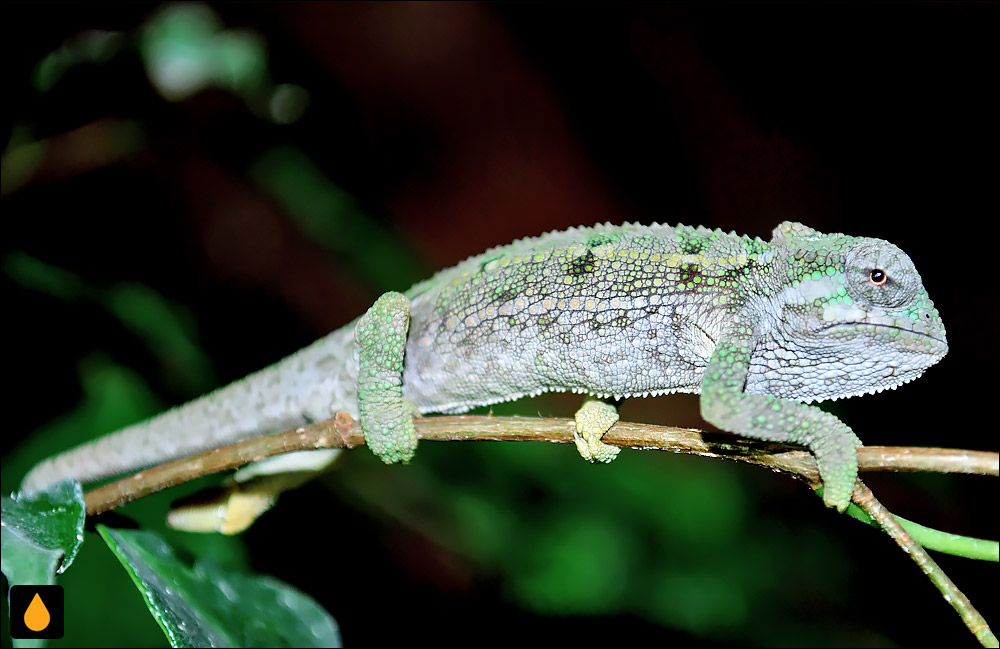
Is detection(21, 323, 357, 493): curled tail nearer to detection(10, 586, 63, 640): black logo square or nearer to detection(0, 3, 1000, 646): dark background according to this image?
detection(0, 3, 1000, 646): dark background

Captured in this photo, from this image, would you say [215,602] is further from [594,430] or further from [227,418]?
[594,430]

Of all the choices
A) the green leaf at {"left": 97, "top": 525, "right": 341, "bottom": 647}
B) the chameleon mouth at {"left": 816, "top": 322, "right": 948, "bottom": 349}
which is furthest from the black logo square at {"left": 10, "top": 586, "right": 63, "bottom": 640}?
the chameleon mouth at {"left": 816, "top": 322, "right": 948, "bottom": 349}

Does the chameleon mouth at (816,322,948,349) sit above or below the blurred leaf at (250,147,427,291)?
below

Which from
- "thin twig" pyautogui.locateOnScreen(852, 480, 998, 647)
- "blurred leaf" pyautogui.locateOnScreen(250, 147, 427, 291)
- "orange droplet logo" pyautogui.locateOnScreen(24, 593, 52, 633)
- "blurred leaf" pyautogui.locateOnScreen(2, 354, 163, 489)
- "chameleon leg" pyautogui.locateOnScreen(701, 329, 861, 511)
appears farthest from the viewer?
"blurred leaf" pyautogui.locateOnScreen(250, 147, 427, 291)

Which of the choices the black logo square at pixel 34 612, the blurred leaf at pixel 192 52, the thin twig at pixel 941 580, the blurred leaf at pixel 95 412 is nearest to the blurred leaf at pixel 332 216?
the blurred leaf at pixel 95 412

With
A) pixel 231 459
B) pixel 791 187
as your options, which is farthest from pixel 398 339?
pixel 791 187

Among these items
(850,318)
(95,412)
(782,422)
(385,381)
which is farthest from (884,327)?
(95,412)
